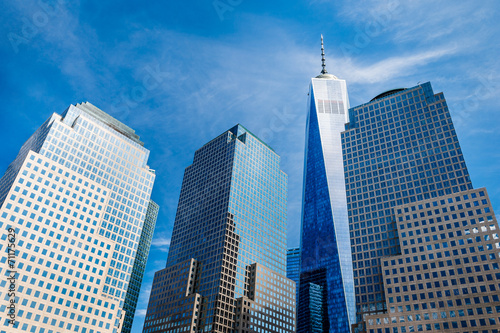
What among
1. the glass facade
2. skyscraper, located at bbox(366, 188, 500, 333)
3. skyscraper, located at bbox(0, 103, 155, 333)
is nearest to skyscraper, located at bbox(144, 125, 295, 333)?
skyscraper, located at bbox(0, 103, 155, 333)

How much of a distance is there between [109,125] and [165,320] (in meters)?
96.0

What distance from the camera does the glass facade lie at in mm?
138312

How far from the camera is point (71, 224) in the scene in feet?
421

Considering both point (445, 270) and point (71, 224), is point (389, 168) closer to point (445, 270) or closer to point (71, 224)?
point (445, 270)

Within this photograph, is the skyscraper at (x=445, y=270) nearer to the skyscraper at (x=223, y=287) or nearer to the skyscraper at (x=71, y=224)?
the skyscraper at (x=223, y=287)

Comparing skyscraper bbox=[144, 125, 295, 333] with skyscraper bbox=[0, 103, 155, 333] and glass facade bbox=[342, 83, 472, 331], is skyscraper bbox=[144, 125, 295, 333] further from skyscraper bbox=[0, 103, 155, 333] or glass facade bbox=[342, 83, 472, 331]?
glass facade bbox=[342, 83, 472, 331]

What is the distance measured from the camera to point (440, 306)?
10519cm

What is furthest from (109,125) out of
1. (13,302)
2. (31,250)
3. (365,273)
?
(365,273)

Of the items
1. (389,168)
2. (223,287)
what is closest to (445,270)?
(389,168)

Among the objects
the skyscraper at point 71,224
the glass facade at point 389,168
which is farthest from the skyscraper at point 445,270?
the skyscraper at point 71,224

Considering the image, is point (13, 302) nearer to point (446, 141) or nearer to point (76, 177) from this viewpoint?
point (76, 177)

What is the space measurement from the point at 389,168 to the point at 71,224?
417 ft

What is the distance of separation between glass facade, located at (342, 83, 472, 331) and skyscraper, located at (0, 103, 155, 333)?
92.7 m

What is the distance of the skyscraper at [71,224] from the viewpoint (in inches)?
4370
